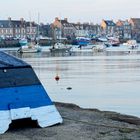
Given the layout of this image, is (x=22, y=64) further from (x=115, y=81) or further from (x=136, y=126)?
(x=115, y=81)

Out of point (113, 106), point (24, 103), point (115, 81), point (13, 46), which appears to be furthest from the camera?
point (13, 46)

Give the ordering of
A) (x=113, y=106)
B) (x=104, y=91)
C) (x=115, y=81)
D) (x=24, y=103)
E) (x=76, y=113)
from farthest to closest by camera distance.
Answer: (x=115, y=81), (x=104, y=91), (x=113, y=106), (x=76, y=113), (x=24, y=103)

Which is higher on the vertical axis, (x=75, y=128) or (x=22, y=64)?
(x=22, y=64)

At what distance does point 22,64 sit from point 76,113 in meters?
3.01

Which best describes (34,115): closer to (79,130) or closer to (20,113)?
(20,113)

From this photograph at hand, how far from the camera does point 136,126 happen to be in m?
13.6

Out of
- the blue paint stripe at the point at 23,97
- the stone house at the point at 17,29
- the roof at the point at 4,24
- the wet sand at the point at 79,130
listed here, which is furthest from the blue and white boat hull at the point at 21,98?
the roof at the point at 4,24

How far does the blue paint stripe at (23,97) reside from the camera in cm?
1253

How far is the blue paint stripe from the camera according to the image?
1253cm

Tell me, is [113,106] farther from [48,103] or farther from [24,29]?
[24,29]

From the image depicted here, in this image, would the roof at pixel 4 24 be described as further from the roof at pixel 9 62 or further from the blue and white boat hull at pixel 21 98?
the blue and white boat hull at pixel 21 98

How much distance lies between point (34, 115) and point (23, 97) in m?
0.52

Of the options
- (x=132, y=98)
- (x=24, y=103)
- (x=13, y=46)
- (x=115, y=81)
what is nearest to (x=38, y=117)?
(x=24, y=103)

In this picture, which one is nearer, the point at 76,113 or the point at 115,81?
the point at 76,113
